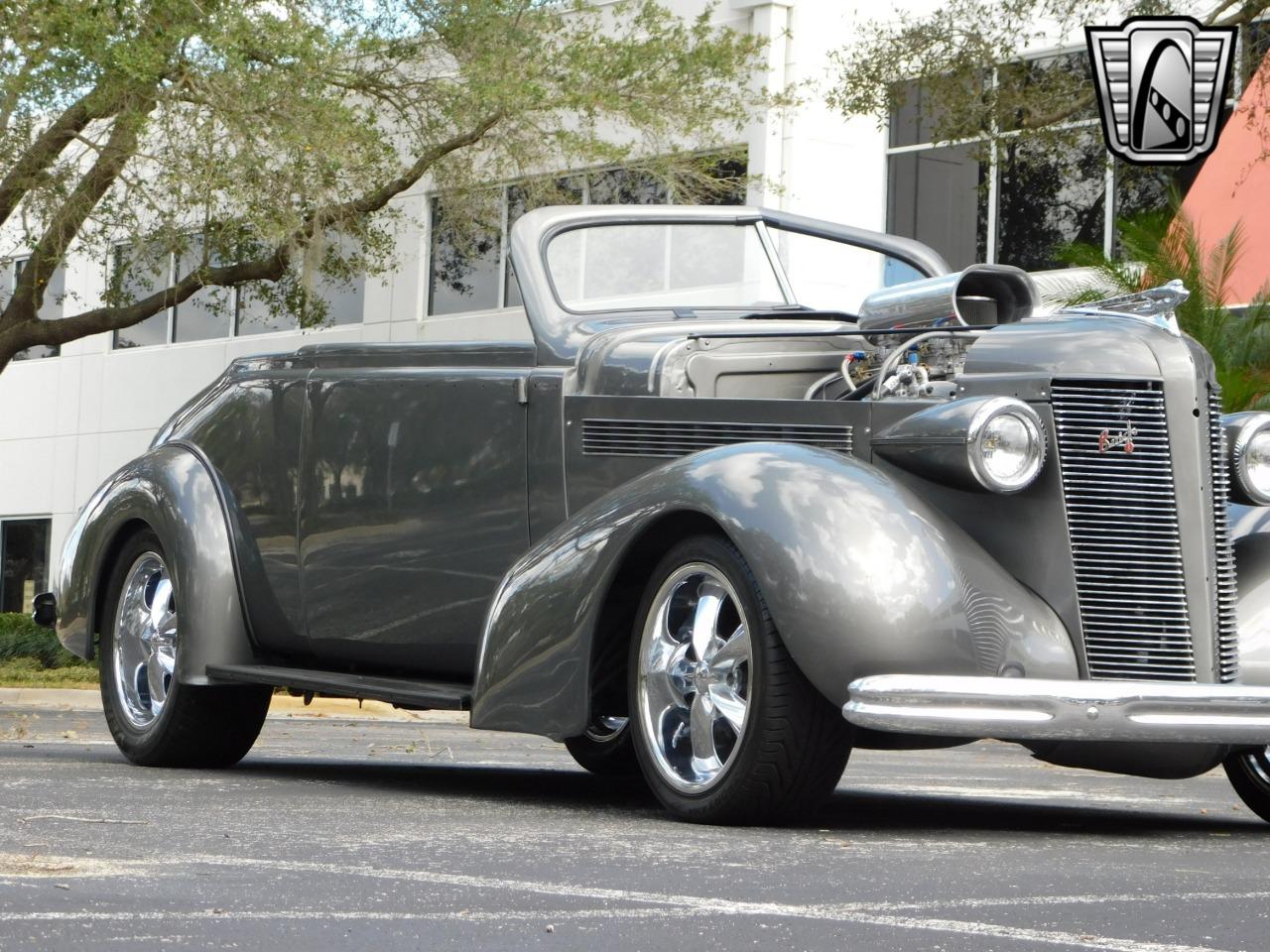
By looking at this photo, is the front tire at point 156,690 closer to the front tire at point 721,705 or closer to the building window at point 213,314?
the front tire at point 721,705

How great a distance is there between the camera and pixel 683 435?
243 inches

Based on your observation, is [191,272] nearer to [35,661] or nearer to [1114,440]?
[35,661]

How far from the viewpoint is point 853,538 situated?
5.25m

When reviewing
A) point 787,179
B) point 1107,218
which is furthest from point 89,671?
point 1107,218

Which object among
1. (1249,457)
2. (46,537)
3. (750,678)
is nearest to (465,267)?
(46,537)

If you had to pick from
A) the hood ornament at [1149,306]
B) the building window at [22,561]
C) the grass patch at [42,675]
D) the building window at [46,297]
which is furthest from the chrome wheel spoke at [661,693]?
the building window at [22,561]

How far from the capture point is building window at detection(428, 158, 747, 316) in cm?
2074

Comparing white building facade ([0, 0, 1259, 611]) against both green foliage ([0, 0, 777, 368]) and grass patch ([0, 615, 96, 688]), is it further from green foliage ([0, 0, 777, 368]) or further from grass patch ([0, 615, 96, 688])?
grass patch ([0, 615, 96, 688])

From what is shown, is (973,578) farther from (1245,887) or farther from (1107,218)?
(1107,218)

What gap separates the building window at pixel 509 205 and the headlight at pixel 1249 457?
1292 centimetres

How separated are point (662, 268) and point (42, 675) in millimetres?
12654

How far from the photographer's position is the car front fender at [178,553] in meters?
7.50

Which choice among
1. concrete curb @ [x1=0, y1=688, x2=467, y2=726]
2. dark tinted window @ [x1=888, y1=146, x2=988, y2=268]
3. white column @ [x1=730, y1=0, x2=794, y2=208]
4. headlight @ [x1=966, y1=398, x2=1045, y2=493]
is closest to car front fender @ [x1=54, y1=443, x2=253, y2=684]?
headlight @ [x1=966, y1=398, x2=1045, y2=493]

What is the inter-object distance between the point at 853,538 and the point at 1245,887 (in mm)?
1353
